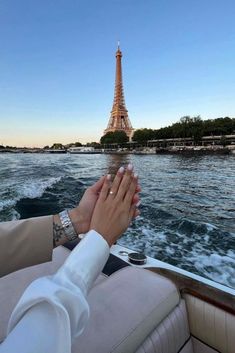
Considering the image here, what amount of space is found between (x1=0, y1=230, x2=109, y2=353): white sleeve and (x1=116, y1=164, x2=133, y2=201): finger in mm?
365

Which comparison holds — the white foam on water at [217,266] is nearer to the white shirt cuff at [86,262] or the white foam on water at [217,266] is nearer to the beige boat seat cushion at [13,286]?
the beige boat seat cushion at [13,286]

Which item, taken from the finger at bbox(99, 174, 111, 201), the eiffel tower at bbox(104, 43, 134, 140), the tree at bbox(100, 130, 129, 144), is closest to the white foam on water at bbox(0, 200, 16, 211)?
the finger at bbox(99, 174, 111, 201)

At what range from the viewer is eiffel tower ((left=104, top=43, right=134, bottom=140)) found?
73.7 metres

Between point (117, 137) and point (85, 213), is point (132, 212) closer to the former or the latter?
point (85, 213)

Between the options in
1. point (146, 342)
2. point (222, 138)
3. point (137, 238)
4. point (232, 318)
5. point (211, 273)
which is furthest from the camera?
point (222, 138)

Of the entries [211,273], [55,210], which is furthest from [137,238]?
[55,210]

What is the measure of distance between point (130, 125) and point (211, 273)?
86.1 meters

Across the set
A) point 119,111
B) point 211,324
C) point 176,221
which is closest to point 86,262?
point 211,324

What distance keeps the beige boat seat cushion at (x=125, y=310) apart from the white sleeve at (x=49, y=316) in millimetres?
701

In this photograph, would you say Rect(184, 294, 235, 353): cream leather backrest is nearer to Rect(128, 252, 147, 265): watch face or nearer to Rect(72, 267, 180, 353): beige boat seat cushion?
Rect(72, 267, 180, 353): beige boat seat cushion

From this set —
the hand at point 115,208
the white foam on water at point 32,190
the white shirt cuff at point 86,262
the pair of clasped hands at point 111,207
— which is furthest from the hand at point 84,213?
the white foam on water at point 32,190

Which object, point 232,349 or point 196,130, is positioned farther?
point 196,130

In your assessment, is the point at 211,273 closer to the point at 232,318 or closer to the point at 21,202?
the point at 232,318

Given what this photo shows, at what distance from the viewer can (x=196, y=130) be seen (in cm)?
6550
